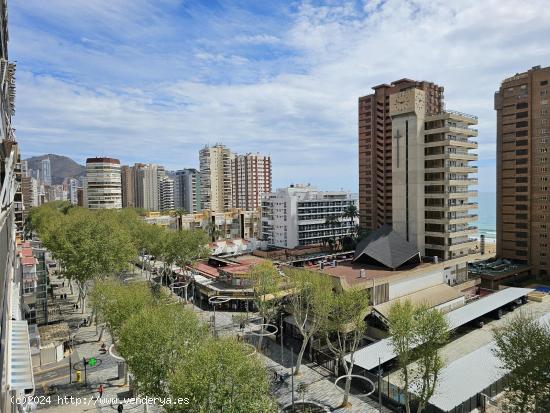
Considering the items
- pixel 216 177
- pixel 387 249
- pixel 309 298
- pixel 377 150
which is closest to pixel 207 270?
pixel 387 249

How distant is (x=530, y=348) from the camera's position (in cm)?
1983

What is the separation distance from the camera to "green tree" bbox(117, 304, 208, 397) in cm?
1950

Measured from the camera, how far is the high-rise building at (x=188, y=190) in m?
178

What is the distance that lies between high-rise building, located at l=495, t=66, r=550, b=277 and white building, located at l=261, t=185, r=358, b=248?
35254 millimetres

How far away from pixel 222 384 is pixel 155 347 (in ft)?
21.4

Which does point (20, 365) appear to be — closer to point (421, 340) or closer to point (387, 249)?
point (421, 340)

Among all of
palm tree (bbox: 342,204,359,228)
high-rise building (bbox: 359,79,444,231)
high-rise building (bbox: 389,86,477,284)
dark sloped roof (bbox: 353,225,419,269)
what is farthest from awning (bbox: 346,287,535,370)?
palm tree (bbox: 342,204,359,228)

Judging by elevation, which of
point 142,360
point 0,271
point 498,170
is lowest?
point 142,360

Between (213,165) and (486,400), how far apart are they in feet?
417

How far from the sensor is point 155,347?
65.4 ft

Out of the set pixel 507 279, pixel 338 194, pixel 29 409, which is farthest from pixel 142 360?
pixel 338 194

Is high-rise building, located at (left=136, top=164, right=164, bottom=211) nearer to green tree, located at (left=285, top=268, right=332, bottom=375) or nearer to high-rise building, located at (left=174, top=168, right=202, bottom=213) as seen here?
high-rise building, located at (left=174, top=168, right=202, bottom=213)

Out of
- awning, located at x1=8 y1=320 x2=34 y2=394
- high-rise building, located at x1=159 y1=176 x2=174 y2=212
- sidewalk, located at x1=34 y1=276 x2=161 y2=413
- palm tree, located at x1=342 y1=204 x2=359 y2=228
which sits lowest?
sidewalk, located at x1=34 y1=276 x2=161 y2=413

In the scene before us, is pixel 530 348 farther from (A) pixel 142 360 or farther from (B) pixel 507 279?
(B) pixel 507 279
